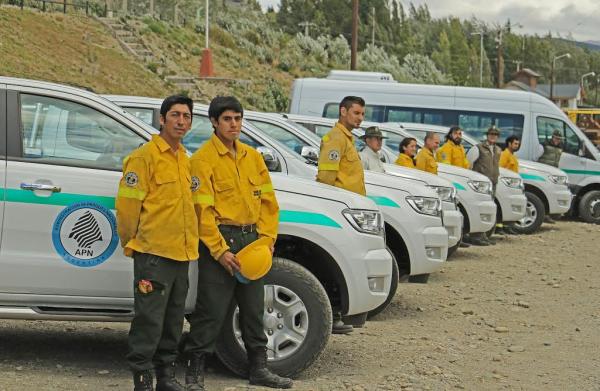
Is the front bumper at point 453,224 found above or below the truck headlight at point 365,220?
below

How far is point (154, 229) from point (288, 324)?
4.03 feet

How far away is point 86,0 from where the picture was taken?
54000 millimetres

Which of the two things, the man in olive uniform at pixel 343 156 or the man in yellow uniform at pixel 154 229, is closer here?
the man in yellow uniform at pixel 154 229

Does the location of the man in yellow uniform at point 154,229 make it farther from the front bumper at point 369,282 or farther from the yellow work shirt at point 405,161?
the yellow work shirt at point 405,161

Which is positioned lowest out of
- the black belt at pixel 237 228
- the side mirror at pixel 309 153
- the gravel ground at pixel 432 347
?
the gravel ground at pixel 432 347

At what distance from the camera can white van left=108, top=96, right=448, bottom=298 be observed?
995 cm

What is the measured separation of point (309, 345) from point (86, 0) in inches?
1932

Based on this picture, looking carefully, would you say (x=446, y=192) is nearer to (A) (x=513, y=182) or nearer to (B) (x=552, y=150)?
(A) (x=513, y=182)

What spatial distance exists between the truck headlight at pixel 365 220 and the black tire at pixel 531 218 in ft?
39.6

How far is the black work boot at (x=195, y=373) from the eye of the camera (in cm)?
653

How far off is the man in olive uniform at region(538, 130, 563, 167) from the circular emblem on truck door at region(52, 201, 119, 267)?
1561cm

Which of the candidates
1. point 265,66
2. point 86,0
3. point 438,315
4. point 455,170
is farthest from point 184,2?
point 438,315

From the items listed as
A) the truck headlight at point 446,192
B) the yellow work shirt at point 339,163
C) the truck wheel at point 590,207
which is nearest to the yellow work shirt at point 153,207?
the yellow work shirt at point 339,163

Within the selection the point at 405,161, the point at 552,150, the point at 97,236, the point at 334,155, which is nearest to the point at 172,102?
the point at 97,236
